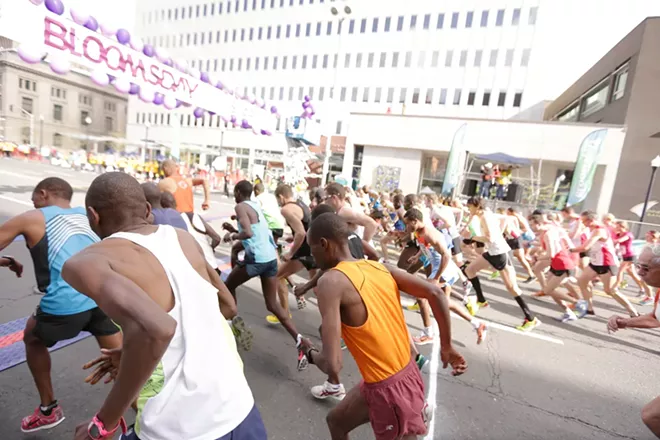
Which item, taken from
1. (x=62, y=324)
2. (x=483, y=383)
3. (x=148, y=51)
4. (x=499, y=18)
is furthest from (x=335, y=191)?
(x=499, y=18)

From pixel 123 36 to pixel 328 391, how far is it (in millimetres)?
8382

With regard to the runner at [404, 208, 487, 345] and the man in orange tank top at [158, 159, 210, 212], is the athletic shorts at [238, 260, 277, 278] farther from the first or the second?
the man in orange tank top at [158, 159, 210, 212]

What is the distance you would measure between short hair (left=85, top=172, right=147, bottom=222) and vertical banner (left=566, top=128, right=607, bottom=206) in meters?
20.0

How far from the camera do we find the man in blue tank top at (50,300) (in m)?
2.25

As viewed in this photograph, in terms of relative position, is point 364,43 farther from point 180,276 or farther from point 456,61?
point 180,276

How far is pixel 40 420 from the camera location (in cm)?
240

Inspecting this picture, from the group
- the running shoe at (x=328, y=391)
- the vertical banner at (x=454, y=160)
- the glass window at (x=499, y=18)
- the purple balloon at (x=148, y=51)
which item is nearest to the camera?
the running shoe at (x=328, y=391)

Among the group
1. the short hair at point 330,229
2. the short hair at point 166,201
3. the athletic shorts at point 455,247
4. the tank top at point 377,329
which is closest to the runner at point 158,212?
the short hair at point 166,201

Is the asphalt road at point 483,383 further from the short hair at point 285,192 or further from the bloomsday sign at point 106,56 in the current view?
the bloomsday sign at point 106,56

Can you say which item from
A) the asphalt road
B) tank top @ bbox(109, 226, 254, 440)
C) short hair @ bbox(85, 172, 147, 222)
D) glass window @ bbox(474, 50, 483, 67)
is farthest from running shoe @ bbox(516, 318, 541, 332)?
glass window @ bbox(474, 50, 483, 67)

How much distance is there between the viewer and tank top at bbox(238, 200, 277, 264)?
3.86 meters

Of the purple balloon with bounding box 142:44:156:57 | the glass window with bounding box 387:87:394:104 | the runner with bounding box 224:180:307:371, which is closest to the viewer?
the runner with bounding box 224:180:307:371

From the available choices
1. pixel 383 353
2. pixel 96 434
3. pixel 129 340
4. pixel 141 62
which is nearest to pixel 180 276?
pixel 129 340

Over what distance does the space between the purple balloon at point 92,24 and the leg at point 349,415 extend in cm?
857
